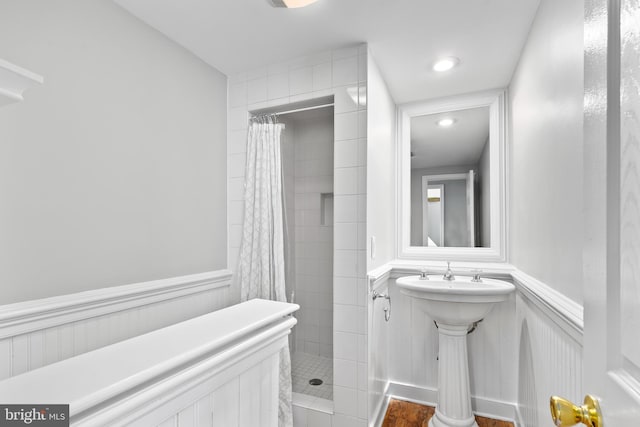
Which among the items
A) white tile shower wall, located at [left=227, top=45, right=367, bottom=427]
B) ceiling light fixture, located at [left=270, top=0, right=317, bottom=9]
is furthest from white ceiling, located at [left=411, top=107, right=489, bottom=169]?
ceiling light fixture, located at [left=270, top=0, right=317, bottom=9]

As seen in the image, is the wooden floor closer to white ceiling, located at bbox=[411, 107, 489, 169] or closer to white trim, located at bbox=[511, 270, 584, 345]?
white trim, located at bbox=[511, 270, 584, 345]

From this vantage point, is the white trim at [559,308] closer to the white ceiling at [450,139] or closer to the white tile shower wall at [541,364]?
the white tile shower wall at [541,364]

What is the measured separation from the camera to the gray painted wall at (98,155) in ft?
3.90

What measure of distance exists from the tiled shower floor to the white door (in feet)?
6.20

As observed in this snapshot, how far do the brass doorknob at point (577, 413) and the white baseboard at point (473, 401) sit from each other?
1.99 metres

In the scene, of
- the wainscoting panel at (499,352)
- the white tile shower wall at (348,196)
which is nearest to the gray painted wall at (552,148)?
the wainscoting panel at (499,352)

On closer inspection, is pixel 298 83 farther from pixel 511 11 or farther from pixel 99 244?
pixel 99 244

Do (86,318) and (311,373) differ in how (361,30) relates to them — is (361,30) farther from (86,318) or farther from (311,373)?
(311,373)

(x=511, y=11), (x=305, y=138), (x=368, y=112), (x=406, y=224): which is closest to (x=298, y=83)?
(x=368, y=112)

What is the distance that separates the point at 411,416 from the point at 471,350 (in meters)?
0.62

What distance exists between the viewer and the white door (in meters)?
0.40

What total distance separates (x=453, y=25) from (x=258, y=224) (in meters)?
1.65

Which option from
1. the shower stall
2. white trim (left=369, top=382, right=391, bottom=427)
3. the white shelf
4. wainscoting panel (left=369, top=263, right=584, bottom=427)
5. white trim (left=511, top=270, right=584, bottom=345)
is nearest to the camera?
the white shelf

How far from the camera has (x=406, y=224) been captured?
2623mm
